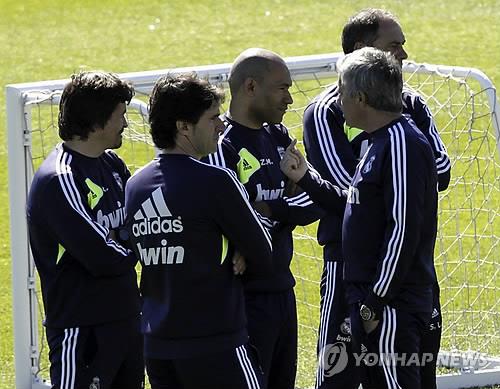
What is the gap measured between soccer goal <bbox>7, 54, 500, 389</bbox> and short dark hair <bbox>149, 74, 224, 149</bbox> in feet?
4.63

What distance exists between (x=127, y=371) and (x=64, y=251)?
0.61 meters

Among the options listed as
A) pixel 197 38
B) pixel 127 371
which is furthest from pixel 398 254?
pixel 197 38

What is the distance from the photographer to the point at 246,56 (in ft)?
17.4

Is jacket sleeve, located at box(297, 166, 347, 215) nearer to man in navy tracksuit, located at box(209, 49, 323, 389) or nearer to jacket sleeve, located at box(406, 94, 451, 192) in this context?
man in navy tracksuit, located at box(209, 49, 323, 389)

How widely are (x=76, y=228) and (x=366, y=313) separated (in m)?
1.24

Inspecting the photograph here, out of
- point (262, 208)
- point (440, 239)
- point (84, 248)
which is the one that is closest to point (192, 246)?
point (84, 248)

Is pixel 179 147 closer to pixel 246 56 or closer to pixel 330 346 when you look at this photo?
pixel 246 56

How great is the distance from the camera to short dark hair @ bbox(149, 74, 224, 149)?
448 cm

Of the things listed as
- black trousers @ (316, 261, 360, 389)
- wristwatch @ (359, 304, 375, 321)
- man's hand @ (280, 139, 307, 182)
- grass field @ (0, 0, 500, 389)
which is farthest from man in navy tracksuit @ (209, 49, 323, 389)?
grass field @ (0, 0, 500, 389)

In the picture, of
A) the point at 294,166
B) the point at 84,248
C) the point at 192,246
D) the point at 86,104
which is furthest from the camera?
the point at 294,166

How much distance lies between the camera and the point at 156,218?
4426 millimetres

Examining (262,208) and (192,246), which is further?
(262,208)

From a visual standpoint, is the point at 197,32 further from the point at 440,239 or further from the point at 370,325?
the point at 370,325

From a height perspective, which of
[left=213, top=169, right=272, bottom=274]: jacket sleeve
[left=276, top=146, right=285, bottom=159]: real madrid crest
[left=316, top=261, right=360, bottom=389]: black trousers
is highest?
[left=276, top=146, right=285, bottom=159]: real madrid crest
